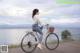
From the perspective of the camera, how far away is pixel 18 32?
113 inches

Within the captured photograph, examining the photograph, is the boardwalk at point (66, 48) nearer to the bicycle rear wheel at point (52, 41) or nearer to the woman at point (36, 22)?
the bicycle rear wheel at point (52, 41)

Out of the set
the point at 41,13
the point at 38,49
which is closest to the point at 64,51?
the point at 38,49

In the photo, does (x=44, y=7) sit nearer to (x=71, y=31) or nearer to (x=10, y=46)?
(x=71, y=31)

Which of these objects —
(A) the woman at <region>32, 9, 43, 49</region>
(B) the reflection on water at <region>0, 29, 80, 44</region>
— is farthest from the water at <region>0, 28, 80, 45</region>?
(A) the woman at <region>32, 9, 43, 49</region>

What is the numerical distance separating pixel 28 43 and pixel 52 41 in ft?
1.09

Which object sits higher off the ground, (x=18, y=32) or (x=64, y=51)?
(x=18, y=32)

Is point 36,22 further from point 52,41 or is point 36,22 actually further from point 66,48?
point 66,48

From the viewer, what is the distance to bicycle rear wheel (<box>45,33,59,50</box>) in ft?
9.70

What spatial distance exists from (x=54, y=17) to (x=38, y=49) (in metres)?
0.44

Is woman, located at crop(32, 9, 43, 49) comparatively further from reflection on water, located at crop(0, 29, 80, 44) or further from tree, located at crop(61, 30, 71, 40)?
tree, located at crop(61, 30, 71, 40)

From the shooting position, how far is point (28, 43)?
2904 mm

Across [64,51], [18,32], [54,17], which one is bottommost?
[64,51]

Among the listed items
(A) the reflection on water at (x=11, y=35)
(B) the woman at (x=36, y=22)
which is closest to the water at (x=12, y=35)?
(A) the reflection on water at (x=11, y=35)

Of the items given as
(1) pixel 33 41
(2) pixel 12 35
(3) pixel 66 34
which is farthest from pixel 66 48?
(2) pixel 12 35
